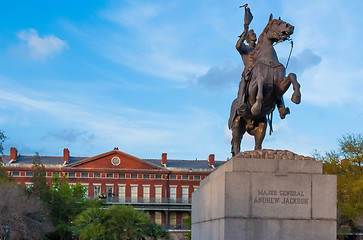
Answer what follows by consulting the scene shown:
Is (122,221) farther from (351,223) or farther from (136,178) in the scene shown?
(136,178)

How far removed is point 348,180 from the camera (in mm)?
41031

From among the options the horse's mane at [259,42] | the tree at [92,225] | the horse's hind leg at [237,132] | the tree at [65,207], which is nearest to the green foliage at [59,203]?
the tree at [65,207]

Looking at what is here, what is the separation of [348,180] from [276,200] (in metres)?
34.5

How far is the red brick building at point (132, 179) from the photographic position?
71688 mm

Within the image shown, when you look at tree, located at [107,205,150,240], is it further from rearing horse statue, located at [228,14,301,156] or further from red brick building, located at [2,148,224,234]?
red brick building, located at [2,148,224,234]

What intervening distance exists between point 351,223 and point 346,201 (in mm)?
2837

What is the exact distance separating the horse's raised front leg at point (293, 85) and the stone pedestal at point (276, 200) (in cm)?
107

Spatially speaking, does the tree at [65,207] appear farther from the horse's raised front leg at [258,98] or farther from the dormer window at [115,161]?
the horse's raised front leg at [258,98]

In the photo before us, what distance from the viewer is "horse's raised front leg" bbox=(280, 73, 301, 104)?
9.27m

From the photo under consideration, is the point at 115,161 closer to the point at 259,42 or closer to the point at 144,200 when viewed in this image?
the point at 144,200

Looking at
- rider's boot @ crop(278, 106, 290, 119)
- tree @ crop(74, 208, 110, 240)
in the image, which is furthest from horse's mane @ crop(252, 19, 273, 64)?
tree @ crop(74, 208, 110, 240)

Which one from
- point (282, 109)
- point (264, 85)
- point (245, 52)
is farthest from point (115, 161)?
point (264, 85)

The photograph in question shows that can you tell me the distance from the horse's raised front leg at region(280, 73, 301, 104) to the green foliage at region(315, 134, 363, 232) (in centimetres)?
3168

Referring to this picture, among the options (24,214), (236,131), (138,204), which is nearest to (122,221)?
(24,214)
